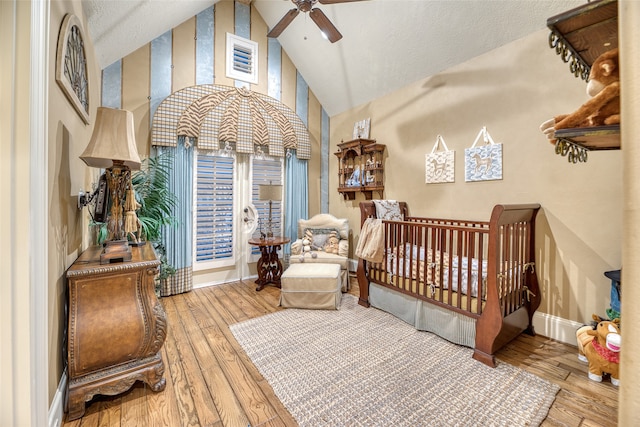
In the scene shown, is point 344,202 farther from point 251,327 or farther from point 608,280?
point 608,280

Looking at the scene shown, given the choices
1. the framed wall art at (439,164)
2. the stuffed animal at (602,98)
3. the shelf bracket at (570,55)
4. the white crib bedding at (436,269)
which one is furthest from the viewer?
the framed wall art at (439,164)

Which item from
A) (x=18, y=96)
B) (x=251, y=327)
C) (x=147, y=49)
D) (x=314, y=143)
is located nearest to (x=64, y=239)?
(x=18, y=96)

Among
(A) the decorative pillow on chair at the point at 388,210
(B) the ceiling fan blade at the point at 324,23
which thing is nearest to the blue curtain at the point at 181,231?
(B) the ceiling fan blade at the point at 324,23

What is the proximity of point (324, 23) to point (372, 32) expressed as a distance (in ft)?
3.84

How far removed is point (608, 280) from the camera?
2107 mm

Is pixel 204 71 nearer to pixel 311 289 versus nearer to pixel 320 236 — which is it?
pixel 320 236

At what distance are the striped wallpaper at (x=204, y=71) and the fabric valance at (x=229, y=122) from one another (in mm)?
176

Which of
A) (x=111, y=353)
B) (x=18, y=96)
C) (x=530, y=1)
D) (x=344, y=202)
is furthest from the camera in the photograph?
(x=344, y=202)

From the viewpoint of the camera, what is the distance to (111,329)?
1558 millimetres

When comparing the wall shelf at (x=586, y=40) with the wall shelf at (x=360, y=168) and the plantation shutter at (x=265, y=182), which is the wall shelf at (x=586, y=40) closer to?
the wall shelf at (x=360, y=168)

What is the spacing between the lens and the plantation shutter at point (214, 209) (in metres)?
3.75

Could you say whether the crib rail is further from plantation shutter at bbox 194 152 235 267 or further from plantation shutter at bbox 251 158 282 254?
plantation shutter at bbox 194 152 235 267

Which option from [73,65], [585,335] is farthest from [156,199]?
[585,335]

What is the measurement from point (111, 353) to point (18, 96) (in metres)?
1.37
